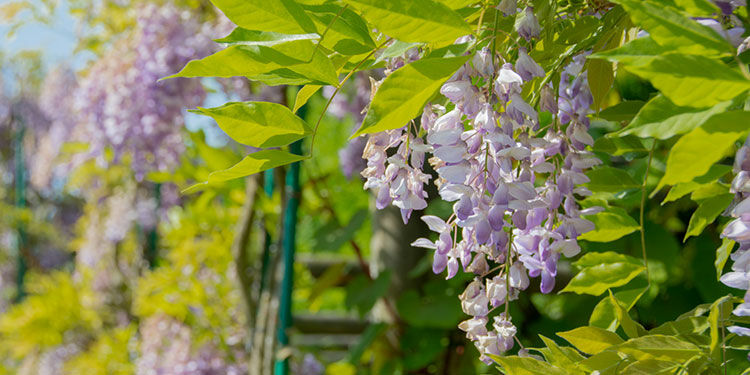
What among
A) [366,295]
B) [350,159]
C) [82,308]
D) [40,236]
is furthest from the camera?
[40,236]

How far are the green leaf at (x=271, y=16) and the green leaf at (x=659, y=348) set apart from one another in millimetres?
259

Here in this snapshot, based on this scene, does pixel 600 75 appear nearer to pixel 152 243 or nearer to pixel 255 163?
pixel 255 163

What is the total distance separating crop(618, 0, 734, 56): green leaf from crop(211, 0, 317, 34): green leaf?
6.9 inches

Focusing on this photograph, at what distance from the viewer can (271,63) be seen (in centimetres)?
42

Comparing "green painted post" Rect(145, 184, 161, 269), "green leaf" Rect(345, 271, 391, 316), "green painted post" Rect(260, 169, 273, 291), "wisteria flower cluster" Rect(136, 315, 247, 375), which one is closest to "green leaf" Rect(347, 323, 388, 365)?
"green leaf" Rect(345, 271, 391, 316)

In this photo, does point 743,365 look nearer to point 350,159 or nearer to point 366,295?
point 366,295

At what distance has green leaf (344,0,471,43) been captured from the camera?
1.20 feet

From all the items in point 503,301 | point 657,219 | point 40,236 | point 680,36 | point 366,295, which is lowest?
point 40,236

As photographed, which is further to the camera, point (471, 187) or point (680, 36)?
point (471, 187)

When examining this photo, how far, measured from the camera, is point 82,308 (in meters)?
2.98

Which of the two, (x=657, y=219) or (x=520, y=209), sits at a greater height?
(x=520, y=209)

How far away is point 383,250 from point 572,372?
1070 mm

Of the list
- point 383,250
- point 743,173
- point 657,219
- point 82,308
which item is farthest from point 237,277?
point 82,308

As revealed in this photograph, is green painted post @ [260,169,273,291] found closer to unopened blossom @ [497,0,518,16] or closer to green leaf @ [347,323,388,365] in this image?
green leaf @ [347,323,388,365]
